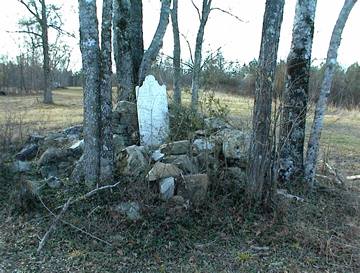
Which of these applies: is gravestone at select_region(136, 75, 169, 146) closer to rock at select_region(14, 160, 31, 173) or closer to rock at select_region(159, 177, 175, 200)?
rock at select_region(159, 177, 175, 200)

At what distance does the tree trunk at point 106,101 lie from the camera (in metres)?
4.70

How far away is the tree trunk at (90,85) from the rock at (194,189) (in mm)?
1188

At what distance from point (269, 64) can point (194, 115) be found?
240 cm

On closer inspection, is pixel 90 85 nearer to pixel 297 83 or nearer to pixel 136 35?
pixel 297 83

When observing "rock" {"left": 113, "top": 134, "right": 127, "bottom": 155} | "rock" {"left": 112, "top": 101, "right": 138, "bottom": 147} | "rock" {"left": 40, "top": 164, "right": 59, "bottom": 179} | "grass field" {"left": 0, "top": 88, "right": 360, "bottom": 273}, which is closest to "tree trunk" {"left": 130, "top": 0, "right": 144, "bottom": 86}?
"rock" {"left": 112, "top": 101, "right": 138, "bottom": 147}

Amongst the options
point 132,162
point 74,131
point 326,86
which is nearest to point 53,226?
point 132,162

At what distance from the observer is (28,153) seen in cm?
681

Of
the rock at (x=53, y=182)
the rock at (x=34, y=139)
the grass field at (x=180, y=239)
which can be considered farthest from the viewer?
the rock at (x=34, y=139)

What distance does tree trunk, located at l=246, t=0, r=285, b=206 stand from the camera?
14.9 ft

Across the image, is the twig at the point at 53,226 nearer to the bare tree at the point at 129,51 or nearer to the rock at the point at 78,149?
the rock at the point at 78,149

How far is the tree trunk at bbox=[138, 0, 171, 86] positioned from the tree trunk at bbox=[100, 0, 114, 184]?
3076 mm

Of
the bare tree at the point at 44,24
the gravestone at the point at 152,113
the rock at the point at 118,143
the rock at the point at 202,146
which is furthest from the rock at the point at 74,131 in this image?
the bare tree at the point at 44,24

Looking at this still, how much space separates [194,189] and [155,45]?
14.9 ft

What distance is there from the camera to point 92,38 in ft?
15.2
